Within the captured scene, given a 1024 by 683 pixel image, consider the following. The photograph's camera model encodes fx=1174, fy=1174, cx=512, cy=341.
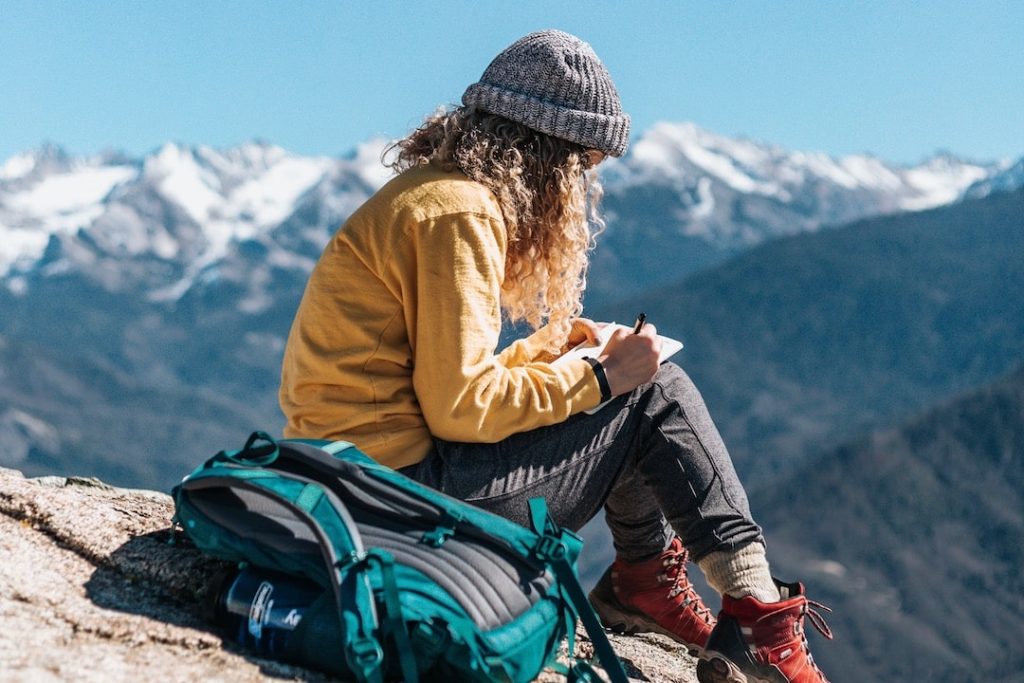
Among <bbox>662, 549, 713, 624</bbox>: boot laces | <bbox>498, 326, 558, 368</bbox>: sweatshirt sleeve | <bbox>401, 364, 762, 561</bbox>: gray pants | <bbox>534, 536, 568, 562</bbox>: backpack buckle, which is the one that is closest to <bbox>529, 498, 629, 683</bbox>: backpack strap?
<bbox>534, 536, 568, 562</bbox>: backpack buckle

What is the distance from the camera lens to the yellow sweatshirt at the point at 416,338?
12.1ft

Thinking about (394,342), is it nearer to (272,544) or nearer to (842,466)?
(272,544)

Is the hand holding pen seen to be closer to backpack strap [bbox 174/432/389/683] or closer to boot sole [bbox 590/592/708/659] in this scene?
backpack strap [bbox 174/432/389/683]

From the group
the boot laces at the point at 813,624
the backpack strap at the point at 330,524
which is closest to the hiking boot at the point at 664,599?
the boot laces at the point at 813,624

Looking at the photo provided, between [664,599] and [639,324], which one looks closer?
[639,324]

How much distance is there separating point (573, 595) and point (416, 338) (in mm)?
978

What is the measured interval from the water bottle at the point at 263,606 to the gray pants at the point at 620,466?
2.31 ft

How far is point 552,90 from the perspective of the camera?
13.2ft

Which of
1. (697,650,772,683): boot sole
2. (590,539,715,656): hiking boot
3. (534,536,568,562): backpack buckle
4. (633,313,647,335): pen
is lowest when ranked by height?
(590,539,715,656): hiking boot

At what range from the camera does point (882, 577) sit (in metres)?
161

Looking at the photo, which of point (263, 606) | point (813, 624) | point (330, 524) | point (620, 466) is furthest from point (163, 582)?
point (813, 624)

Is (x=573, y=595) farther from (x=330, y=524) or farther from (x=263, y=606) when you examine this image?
(x=263, y=606)

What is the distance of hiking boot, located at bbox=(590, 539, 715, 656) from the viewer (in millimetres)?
4945

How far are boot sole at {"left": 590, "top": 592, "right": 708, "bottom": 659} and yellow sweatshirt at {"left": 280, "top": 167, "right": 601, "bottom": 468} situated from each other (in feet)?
5.09
